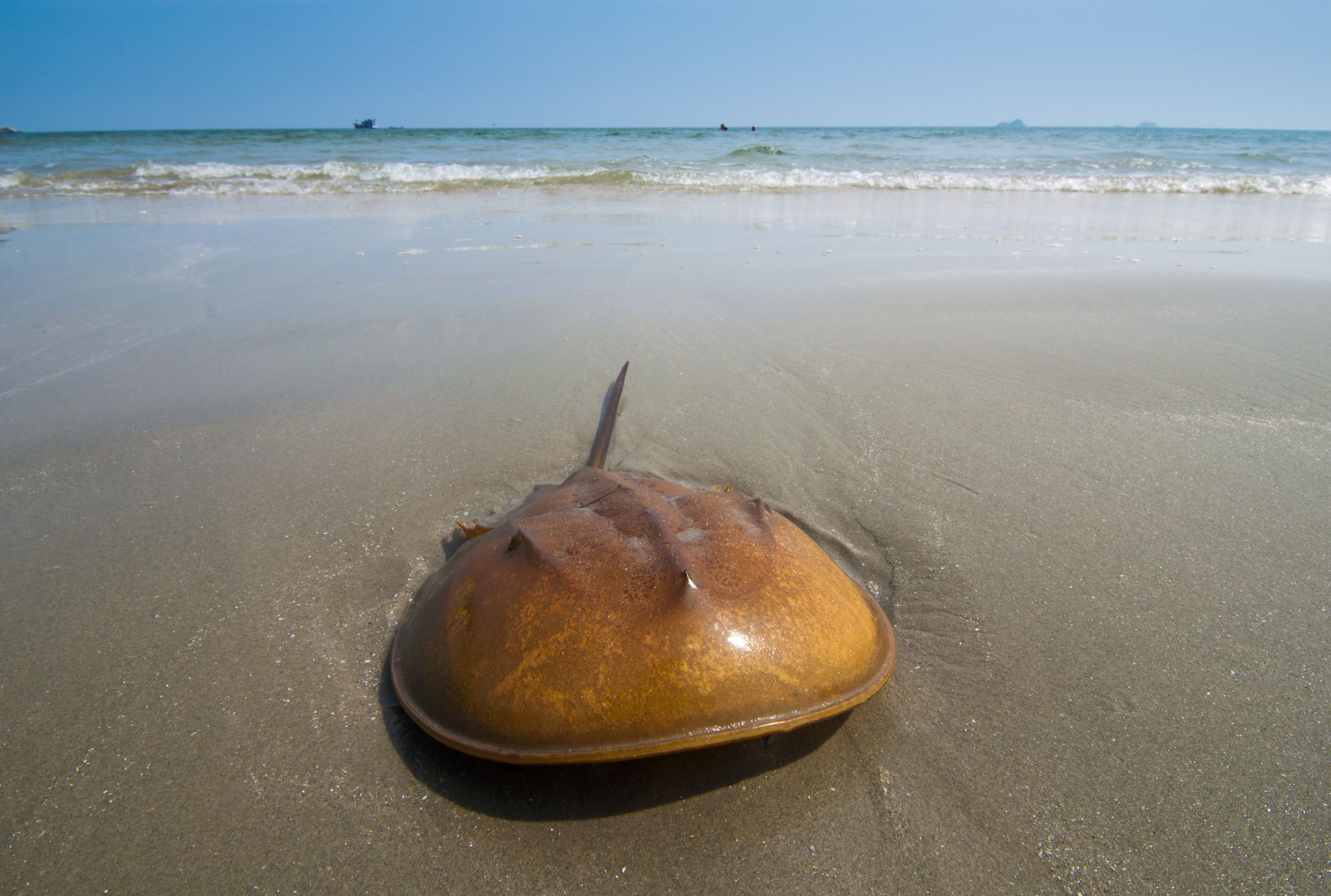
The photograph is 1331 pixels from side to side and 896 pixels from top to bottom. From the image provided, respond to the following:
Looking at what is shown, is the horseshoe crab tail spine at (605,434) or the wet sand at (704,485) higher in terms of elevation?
the horseshoe crab tail spine at (605,434)

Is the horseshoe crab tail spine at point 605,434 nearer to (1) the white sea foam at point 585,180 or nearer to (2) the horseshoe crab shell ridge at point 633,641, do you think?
(2) the horseshoe crab shell ridge at point 633,641

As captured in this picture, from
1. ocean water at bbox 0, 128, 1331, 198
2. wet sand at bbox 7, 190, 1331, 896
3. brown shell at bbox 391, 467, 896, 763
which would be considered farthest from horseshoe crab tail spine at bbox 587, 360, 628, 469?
ocean water at bbox 0, 128, 1331, 198

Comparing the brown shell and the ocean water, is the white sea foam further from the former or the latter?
the brown shell

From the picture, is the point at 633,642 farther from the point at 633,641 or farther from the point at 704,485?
the point at 704,485

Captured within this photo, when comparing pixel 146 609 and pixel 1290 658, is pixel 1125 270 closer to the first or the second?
pixel 1290 658

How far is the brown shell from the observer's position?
113 cm

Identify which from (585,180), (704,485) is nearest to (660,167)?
(585,180)

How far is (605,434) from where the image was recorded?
2463mm

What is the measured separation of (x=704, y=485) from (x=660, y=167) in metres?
14.4

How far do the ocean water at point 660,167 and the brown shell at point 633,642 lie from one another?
11.9m

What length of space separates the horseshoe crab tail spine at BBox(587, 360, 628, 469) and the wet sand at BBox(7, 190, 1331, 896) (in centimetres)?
38

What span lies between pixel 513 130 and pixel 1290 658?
5346 centimetres

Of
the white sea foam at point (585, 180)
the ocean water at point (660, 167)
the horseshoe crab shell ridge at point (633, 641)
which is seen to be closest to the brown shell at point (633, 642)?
the horseshoe crab shell ridge at point (633, 641)

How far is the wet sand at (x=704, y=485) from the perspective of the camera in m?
1.32
